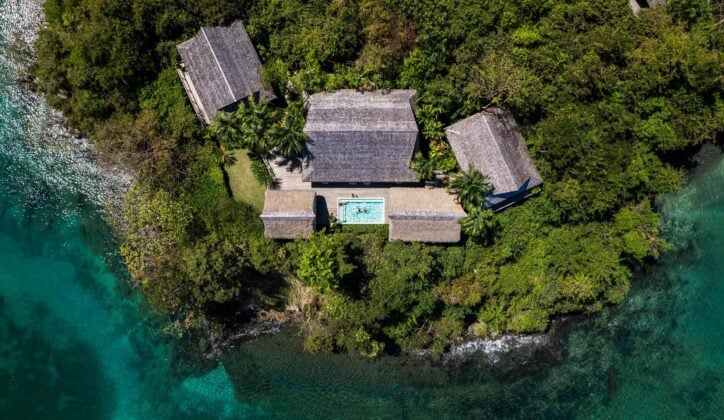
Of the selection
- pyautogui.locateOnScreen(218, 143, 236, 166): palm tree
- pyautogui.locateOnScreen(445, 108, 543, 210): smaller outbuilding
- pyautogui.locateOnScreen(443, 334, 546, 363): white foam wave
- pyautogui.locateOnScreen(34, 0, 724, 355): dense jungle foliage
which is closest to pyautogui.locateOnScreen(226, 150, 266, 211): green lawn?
pyautogui.locateOnScreen(218, 143, 236, 166): palm tree

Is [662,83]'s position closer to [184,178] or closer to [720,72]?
[720,72]

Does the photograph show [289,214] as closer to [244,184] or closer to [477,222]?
[244,184]

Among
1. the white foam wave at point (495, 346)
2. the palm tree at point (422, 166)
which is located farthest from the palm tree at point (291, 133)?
the white foam wave at point (495, 346)

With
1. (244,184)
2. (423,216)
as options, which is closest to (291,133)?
(244,184)

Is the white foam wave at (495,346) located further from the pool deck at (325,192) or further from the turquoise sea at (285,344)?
the pool deck at (325,192)

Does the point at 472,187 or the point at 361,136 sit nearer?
the point at 472,187

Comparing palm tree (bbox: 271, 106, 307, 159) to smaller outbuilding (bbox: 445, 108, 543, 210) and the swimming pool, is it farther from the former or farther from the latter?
smaller outbuilding (bbox: 445, 108, 543, 210)
